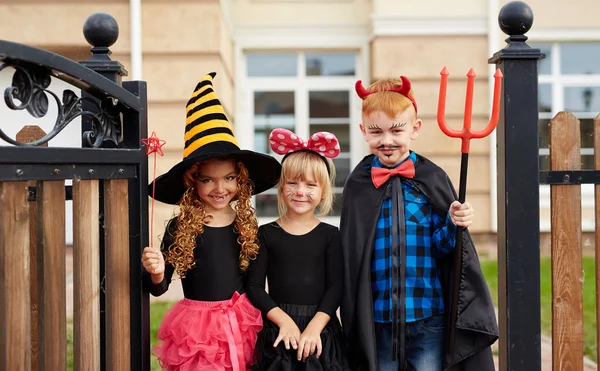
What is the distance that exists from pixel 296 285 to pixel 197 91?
877mm

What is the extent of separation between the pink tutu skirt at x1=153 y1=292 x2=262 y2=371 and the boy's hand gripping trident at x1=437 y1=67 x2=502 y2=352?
751 mm

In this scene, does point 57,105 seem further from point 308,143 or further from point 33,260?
point 308,143

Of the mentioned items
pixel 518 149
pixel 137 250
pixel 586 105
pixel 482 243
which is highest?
pixel 586 105

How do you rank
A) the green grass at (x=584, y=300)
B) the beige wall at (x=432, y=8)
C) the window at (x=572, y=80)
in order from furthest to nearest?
the window at (x=572, y=80), the beige wall at (x=432, y=8), the green grass at (x=584, y=300)

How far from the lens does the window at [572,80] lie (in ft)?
24.6

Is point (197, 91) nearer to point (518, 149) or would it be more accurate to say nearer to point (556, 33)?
point (518, 149)

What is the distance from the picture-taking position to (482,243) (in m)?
7.25

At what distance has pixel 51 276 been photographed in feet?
6.08

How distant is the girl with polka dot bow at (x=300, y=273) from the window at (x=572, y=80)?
557cm

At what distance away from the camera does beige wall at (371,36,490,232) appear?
7.21m

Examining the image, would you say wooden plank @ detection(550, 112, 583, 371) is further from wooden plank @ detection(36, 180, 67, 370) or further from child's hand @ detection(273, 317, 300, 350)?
wooden plank @ detection(36, 180, 67, 370)

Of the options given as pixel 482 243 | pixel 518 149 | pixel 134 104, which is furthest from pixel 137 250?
pixel 482 243

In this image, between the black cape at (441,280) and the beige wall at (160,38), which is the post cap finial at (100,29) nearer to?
the black cape at (441,280)

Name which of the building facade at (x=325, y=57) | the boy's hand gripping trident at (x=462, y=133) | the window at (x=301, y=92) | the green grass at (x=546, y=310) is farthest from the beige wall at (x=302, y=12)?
the boy's hand gripping trident at (x=462, y=133)
